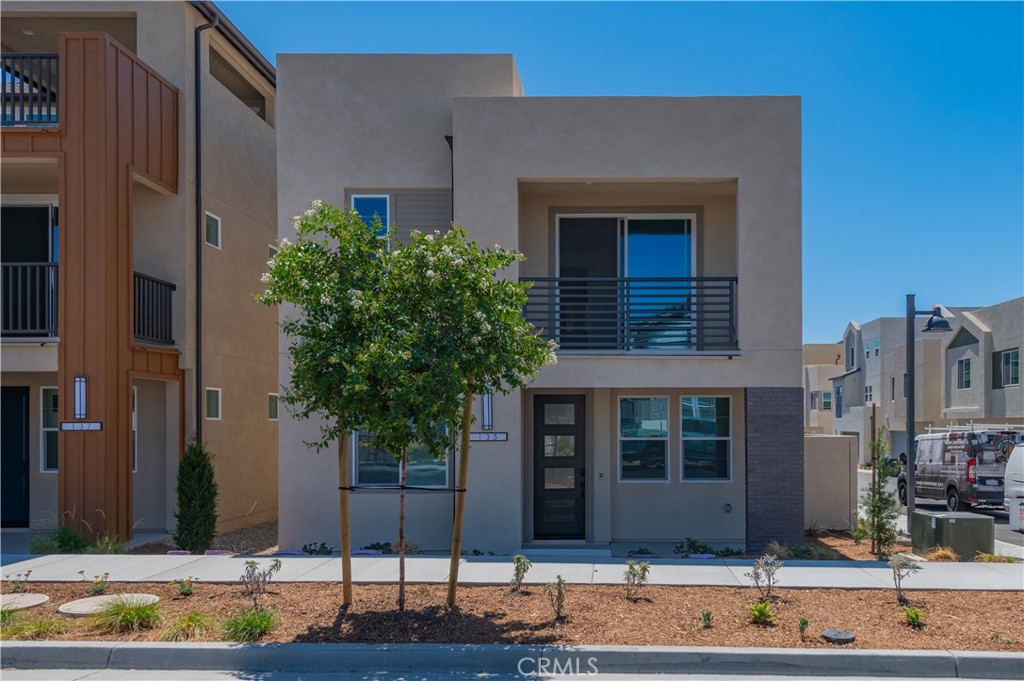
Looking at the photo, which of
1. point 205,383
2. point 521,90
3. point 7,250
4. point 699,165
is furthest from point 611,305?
point 7,250

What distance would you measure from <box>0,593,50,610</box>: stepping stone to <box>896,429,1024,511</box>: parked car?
16992 mm

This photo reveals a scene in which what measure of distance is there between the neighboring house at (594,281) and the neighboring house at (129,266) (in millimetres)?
2638

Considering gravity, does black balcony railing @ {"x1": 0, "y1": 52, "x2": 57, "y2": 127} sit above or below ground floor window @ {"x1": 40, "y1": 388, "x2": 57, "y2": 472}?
above

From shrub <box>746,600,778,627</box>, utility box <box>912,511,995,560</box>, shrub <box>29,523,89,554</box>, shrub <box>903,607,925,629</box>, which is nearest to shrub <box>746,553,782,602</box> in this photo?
shrub <box>746,600,778,627</box>

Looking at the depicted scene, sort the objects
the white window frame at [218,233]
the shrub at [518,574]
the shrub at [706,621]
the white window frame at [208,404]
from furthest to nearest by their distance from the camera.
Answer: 1. the white window frame at [218,233]
2. the white window frame at [208,404]
3. the shrub at [518,574]
4. the shrub at [706,621]

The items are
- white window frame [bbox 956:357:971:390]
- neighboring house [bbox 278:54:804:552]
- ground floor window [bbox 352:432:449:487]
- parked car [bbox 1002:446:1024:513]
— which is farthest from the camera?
white window frame [bbox 956:357:971:390]

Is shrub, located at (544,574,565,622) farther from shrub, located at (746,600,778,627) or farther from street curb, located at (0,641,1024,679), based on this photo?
shrub, located at (746,600,778,627)

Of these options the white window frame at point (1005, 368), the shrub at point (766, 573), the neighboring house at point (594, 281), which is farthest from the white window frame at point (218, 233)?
the white window frame at point (1005, 368)

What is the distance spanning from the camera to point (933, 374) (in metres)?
40.8

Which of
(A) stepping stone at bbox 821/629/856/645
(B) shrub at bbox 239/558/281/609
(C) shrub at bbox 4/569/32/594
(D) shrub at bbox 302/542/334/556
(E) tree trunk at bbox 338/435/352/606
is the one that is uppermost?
(E) tree trunk at bbox 338/435/352/606

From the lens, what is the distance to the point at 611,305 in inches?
555

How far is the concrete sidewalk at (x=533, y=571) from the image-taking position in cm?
1026

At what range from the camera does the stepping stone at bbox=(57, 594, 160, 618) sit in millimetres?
8828

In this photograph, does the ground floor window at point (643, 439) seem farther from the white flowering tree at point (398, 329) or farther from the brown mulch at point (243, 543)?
the white flowering tree at point (398, 329)
